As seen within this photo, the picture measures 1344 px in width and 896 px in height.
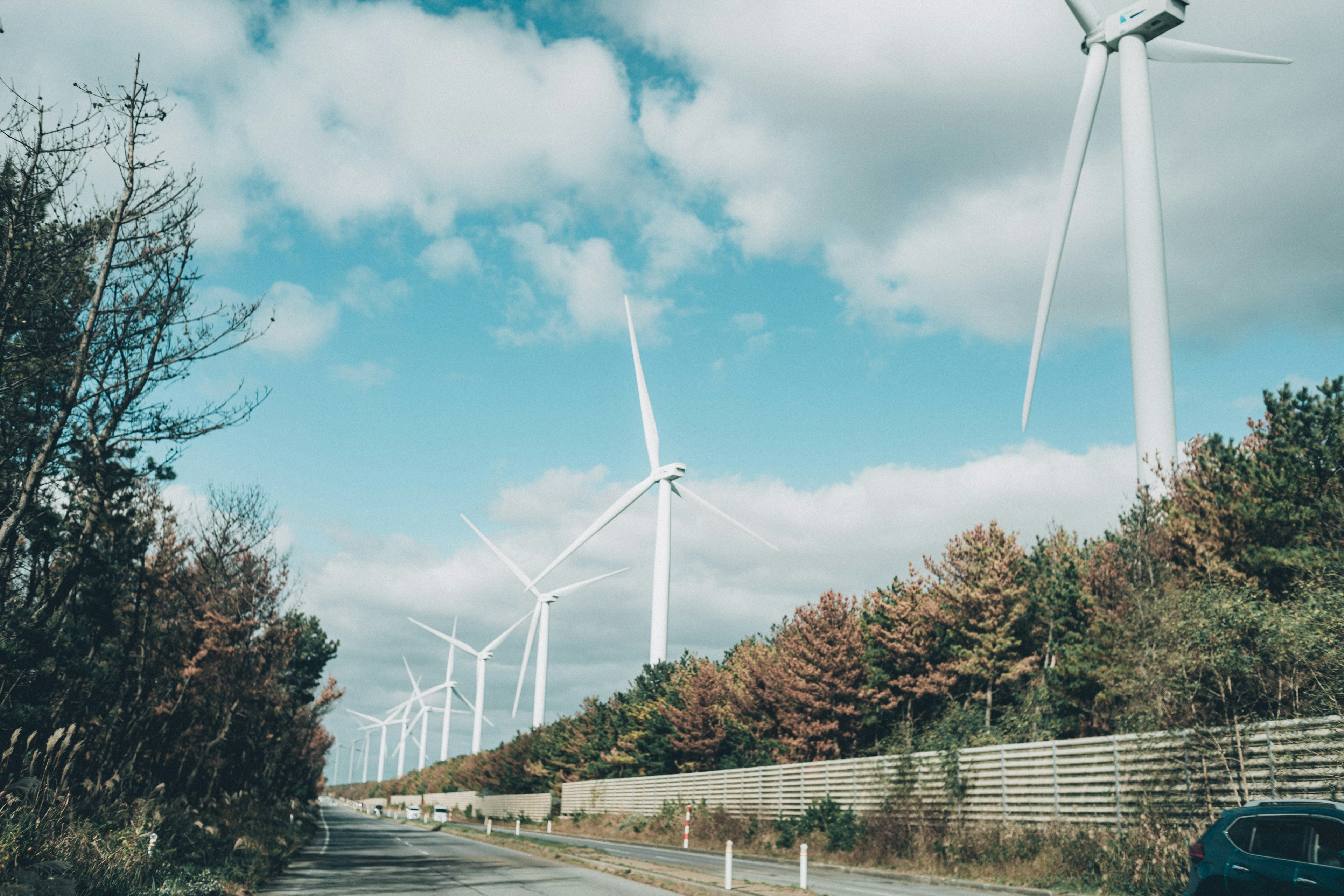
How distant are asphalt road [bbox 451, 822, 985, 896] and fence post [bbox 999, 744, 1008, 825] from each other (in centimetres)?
374

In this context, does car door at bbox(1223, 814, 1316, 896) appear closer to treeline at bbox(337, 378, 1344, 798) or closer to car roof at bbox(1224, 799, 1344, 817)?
car roof at bbox(1224, 799, 1344, 817)

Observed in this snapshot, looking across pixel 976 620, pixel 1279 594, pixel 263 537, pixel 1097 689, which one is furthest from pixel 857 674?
pixel 263 537

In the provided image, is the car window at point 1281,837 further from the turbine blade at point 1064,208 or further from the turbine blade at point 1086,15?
the turbine blade at point 1086,15

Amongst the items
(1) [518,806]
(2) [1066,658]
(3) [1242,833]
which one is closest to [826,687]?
(2) [1066,658]

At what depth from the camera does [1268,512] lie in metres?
25.9

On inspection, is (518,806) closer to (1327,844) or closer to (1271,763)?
(1271,763)

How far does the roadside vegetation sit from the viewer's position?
61.9 feet

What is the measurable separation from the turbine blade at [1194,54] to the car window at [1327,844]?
3501 centimetres

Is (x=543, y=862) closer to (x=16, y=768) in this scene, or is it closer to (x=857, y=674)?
(x=16, y=768)

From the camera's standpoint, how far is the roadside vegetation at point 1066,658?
18875 mm

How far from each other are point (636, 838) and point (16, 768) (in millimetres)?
42654

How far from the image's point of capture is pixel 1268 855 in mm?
11062

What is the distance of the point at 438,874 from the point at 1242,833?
1729 centimetres

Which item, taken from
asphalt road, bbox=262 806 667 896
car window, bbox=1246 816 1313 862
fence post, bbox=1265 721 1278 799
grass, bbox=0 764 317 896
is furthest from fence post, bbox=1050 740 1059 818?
grass, bbox=0 764 317 896
